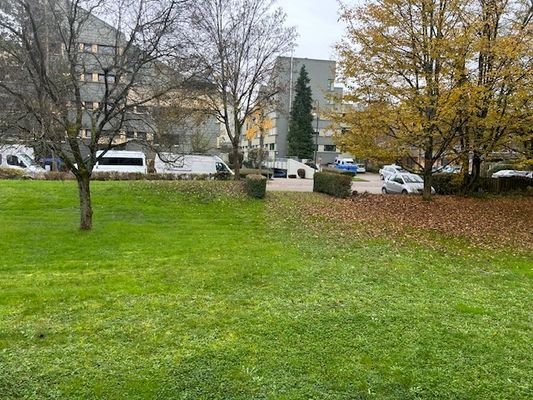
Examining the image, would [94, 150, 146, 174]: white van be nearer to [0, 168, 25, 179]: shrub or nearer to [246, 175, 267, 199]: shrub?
[0, 168, 25, 179]: shrub

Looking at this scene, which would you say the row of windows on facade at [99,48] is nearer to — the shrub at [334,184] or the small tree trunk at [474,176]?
the shrub at [334,184]

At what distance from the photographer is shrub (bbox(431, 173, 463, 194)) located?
20211 millimetres

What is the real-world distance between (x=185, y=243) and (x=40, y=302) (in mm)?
4587

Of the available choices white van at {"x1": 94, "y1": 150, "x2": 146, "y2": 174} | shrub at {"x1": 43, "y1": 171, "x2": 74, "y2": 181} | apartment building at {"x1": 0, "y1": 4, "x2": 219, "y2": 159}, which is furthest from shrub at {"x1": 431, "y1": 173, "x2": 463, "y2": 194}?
shrub at {"x1": 43, "y1": 171, "x2": 74, "y2": 181}

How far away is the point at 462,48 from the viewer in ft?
46.5

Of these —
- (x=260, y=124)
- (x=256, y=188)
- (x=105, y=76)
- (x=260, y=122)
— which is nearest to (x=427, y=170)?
(x=256, y=188)

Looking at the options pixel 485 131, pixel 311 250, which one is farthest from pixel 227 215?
pixel 485 131

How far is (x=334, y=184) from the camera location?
18.7 metres

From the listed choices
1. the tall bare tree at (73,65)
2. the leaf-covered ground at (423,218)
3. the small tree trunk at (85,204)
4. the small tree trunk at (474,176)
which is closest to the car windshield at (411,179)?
the small tree trunk at (474,176)

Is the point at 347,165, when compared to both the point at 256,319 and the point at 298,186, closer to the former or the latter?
the point at 298,186

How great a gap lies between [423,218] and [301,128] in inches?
1665

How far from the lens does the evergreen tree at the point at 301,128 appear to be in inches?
2173

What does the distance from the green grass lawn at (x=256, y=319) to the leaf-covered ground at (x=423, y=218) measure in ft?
5.06

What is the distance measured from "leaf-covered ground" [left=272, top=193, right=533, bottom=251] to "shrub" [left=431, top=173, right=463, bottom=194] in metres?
1.58
